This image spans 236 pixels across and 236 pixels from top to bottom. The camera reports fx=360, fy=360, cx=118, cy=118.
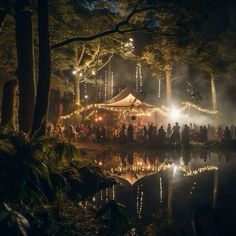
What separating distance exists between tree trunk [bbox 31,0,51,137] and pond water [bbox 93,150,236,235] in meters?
3.38

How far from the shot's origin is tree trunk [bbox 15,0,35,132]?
1280cm

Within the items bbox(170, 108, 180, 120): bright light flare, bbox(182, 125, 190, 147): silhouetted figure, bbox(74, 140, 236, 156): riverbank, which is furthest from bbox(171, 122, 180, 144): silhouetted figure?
bbox(170, 108, 180, 120): bright light flare

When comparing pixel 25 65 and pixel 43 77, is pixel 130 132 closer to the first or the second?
pixel 43 77

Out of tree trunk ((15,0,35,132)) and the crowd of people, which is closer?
tree trunk ((15,0,35,132))

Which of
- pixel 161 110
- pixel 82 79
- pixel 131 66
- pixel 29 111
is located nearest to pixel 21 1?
pixel 29 111

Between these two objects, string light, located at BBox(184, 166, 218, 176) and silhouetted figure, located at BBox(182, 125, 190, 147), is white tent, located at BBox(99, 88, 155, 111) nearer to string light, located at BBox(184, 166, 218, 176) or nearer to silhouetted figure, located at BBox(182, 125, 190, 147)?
silhouetted figure, located at BBox(182, 125, 190, 147)

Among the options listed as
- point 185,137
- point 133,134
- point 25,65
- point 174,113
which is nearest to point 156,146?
point 185,137

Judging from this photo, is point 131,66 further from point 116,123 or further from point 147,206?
point 147,206

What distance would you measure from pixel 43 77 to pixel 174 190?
240 inches

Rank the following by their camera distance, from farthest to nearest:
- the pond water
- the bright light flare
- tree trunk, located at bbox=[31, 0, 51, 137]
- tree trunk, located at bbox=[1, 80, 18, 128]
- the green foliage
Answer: the bright light flare, tree trunk, located at bbox=[31, 0, 51, 137], tree trunk, located at bbox=[1, 80, 18, 128], the pond water, the green foliage

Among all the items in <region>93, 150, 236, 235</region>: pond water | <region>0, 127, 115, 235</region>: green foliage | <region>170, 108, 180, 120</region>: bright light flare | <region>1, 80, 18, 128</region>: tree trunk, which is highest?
<region>170, 108, 180, 120</region>: bright light flare

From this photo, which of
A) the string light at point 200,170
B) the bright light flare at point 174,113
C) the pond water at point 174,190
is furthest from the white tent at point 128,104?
the string light at point 200,170

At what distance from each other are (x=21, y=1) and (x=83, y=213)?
8.71 meters

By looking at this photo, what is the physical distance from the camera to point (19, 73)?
1298 cm
